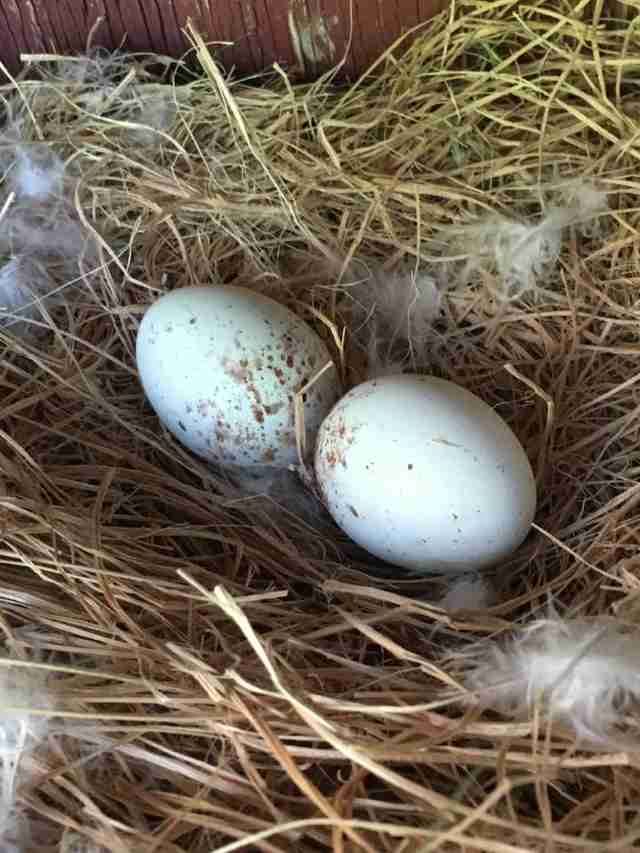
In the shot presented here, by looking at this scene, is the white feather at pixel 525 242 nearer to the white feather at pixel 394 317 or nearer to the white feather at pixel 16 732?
the white feather at pixel 394 317

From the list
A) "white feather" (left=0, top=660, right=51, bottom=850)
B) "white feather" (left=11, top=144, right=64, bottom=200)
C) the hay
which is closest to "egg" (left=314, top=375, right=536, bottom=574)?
the hay

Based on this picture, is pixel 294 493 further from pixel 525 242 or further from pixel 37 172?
pixel 37 172

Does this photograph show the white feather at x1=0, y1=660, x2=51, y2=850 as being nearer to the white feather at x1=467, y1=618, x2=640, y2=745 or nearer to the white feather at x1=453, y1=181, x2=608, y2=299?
the white feather at x1=467, y1=618, x2=640, y2=745

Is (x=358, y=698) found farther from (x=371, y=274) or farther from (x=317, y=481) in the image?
(x=371, y=274)

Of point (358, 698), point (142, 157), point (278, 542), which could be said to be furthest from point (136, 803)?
point (142, 157)

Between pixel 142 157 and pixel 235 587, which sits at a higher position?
pixel 142 157
